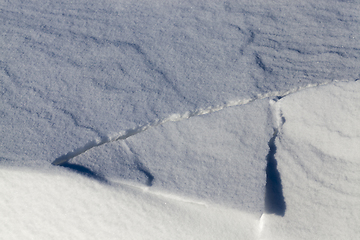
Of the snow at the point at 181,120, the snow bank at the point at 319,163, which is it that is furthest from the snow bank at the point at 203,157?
the snow bank at the point at 319,163

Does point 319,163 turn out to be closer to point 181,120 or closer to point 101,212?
point 181,120

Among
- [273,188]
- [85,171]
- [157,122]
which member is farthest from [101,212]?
[273,188]

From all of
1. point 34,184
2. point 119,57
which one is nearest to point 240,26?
point 119,57

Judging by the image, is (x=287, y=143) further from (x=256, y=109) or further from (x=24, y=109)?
(x=24, y=109)

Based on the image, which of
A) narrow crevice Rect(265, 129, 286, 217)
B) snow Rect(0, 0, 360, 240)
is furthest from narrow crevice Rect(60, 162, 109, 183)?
narrow crevice Rect(265, 129, 286, 217)

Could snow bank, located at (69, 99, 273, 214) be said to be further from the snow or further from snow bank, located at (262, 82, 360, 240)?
snow bank, located at (262, 82, 360, 240)

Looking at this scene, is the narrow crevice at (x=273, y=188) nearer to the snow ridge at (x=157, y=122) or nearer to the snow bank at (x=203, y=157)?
the snow bank at (x=203, y=157)
